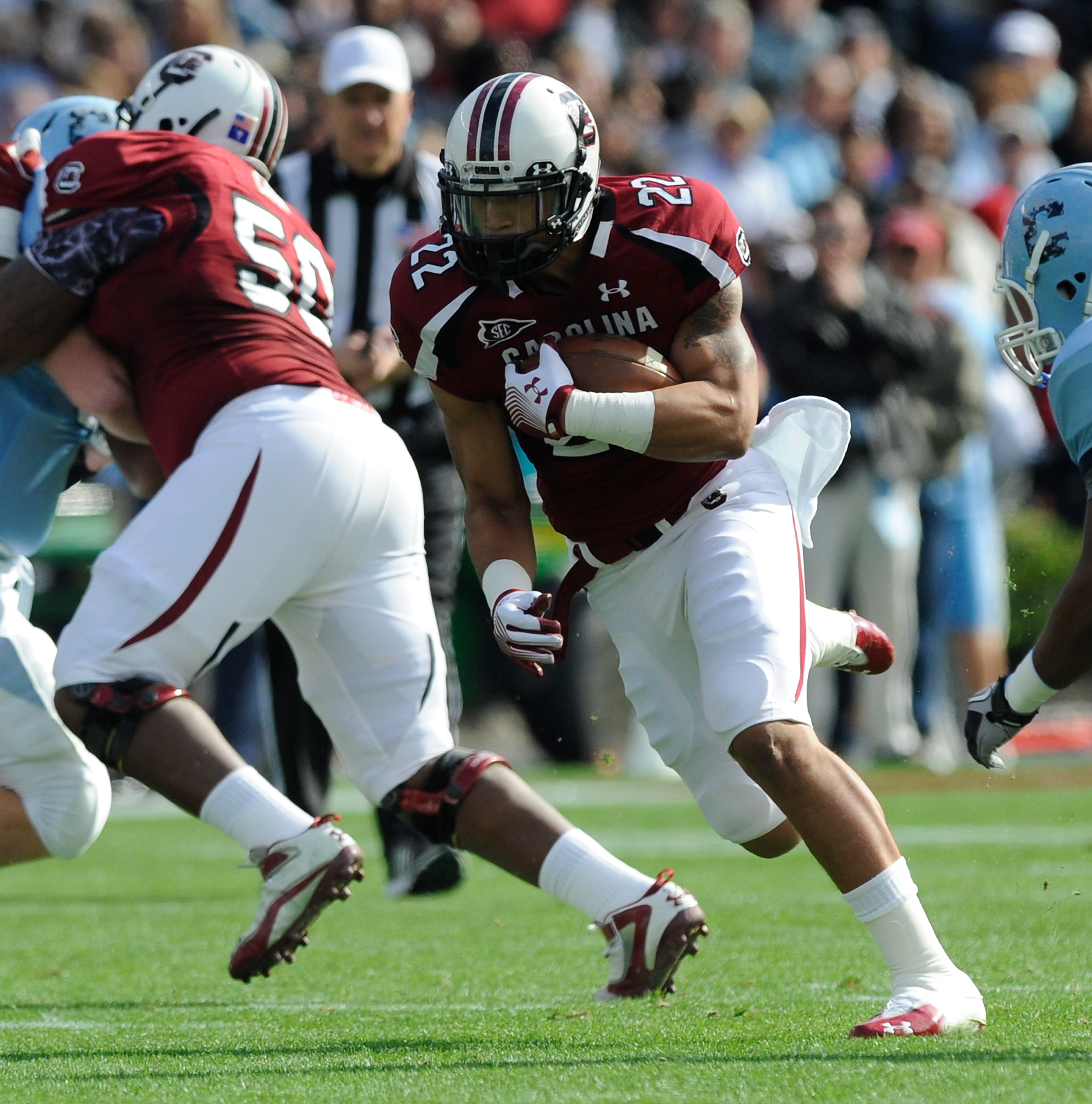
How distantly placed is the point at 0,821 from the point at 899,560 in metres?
5.19

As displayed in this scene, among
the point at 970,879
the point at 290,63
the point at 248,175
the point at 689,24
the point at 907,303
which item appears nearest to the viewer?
the point at 248,175

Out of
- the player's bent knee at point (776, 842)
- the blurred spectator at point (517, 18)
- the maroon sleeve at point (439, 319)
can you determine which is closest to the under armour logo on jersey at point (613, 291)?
the maroon sleeve at point (439, 319)

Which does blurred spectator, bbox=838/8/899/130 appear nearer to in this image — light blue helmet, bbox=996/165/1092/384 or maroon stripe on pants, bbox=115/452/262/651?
light blue helmet, bbox=996/165/1092/384

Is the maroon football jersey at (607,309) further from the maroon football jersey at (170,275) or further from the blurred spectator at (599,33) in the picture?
the blurred spectator at (599,33)

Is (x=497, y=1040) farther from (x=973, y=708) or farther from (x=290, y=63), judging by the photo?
(x=290, y=63)

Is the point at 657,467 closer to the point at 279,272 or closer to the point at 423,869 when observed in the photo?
the point at 279,272

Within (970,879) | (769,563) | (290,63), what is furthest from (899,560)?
(769,563)

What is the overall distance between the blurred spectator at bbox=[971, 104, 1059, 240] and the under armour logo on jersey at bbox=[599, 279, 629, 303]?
20.4 ft

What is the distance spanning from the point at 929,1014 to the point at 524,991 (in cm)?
100

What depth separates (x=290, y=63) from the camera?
10.1 meters

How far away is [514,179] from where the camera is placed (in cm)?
344

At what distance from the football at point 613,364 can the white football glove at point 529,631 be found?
413 millimetres

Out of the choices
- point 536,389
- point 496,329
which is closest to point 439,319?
point 496,329

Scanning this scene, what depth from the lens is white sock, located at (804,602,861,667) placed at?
375 cm
